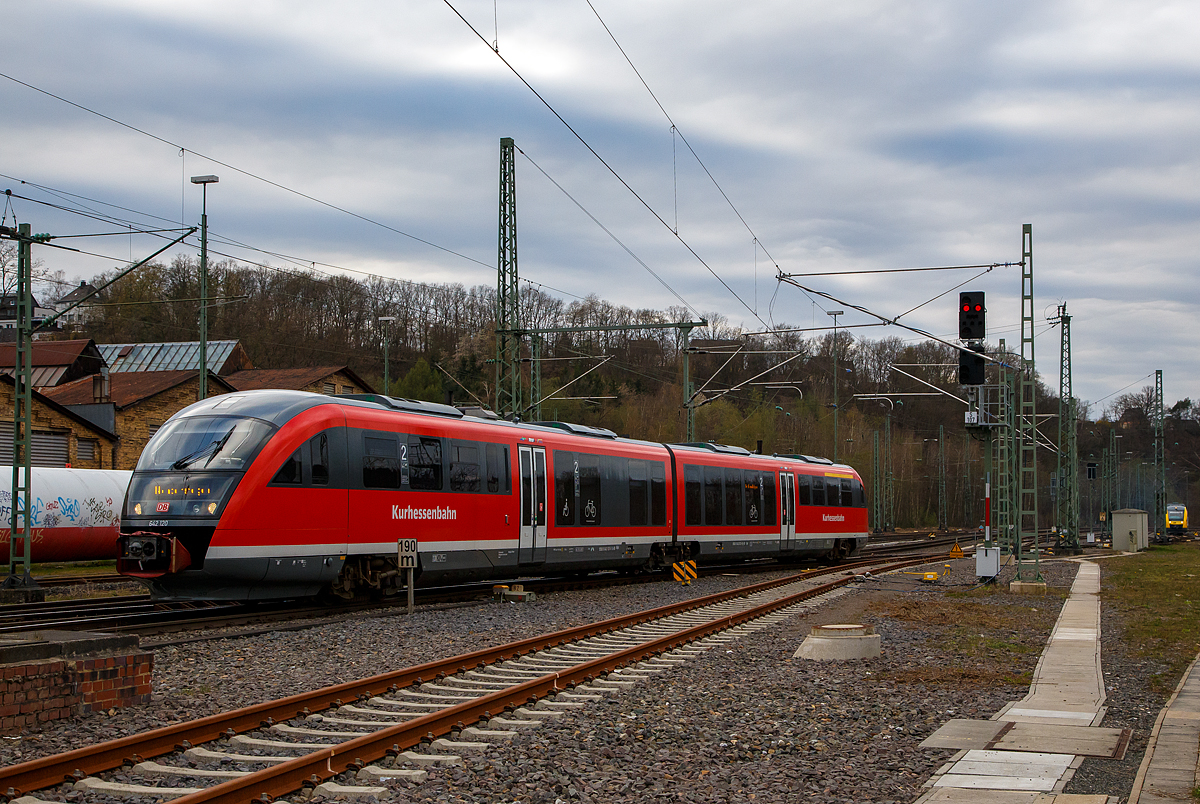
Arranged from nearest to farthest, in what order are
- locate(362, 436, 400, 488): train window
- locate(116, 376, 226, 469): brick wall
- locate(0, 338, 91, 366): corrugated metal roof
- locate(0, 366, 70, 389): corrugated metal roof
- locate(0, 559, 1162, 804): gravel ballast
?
locate(0, 559, 1162, 804): gravel ballast → locate(362, 436, 400, 488): train window → locate(116, 376, 226, 469): brick wall → locate(0, 366, 70, 389): corrugated metal roof → locate(0, 338, 91, 366): corrugated metal roof

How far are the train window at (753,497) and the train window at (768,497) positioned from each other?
263 mm

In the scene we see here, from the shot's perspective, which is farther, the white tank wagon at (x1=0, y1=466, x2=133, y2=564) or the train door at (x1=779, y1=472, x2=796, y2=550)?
the train door at (x1=779, y1=472, x2=796, y2=550)

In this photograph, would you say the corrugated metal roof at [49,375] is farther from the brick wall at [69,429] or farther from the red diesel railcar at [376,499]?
the red diesel railcar at [376,499]

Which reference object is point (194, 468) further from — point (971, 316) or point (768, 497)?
point (768, 497)

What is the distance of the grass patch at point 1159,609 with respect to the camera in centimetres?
1323

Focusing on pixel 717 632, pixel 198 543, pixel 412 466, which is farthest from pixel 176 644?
pixel 717 632

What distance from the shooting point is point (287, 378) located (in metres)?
59.9

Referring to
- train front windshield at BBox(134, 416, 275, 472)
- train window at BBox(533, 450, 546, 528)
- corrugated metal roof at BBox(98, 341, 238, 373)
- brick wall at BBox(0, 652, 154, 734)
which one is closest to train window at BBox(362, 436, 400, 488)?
train front windshield at BBox(134, 416, 275, 472)

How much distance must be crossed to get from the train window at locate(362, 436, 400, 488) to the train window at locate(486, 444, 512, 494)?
8.31 ft

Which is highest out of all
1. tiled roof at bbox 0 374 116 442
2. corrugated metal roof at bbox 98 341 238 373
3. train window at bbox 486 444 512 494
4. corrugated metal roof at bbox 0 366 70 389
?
corrugated metal roof at bbox 98 341 238 373

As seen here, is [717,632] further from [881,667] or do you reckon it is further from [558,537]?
[558,537]

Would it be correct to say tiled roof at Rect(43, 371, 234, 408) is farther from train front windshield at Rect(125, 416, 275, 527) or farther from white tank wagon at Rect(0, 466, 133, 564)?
train front windshield at Rect(125, 416, 275, 527)

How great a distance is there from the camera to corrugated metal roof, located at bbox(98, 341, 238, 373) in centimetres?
6619

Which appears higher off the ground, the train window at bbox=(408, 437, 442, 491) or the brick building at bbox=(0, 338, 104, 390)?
the brick building at bbox=(0, 338, 104, 390)
